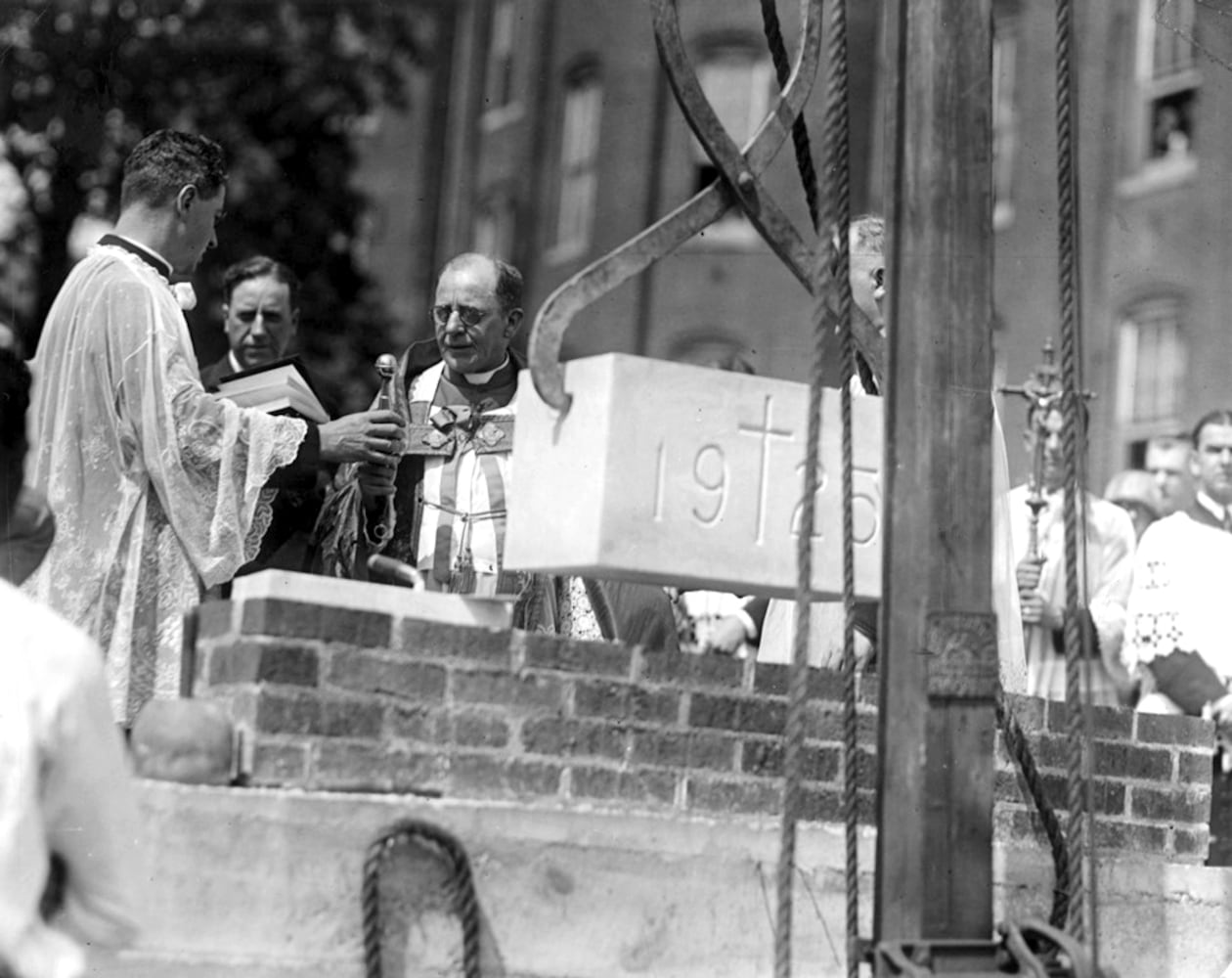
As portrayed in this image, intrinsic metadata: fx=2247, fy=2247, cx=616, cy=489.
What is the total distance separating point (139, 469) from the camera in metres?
5.40

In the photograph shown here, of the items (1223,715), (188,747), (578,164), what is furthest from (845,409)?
(578,164)

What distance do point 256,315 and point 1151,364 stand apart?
492 inches

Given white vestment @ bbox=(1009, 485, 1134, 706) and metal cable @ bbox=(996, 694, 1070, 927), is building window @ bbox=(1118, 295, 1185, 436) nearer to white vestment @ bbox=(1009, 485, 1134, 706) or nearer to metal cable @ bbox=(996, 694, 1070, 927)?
white vestment @ bbox=(1009, 485, 1134, 706)

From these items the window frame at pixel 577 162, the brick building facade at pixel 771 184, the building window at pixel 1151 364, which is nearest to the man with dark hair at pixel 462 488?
the brick building facade at pixel 771 184

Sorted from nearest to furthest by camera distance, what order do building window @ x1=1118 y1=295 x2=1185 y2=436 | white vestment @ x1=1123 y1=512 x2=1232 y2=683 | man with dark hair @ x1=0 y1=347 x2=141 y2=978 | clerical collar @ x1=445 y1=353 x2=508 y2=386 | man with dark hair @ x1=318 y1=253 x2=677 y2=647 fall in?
man with dark hair @ x1=0 y1=347 x2=141 y2=978 → man with dark hair @ x1=318 y1=253 x2=677 y2=647 → clerical collar @ x1=445 y1=353 x2=508 y2=386 → white vestment @ x1=1123 y1=512 x2=1232 y2=683 → building window @ x1=1118 y1=295 x2=1185 y2=436

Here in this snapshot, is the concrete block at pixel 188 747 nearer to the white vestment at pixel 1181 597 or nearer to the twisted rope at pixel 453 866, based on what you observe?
the twisted rope at pixel 453 866

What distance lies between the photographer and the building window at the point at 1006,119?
19.3 meters

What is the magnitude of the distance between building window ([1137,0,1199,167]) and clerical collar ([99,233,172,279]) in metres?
14.0

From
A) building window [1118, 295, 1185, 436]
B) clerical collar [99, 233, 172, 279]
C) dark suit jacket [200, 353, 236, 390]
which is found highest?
building window [1118, 295, 1185, 436]

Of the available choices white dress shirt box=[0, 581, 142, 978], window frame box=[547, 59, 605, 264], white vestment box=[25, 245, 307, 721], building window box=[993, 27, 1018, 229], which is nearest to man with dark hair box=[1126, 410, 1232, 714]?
white vestment box=[25, 245, 307, 721]

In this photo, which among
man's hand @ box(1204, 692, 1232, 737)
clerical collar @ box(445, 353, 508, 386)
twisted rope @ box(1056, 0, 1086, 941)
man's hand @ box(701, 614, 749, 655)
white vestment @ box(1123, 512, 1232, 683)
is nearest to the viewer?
twisted rope @ box(1056, 0, 1086, 941)

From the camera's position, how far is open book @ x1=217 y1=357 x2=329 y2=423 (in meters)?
5.80

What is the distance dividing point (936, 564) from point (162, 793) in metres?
1.48

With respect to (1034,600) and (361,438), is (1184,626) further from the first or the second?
(361,438)
